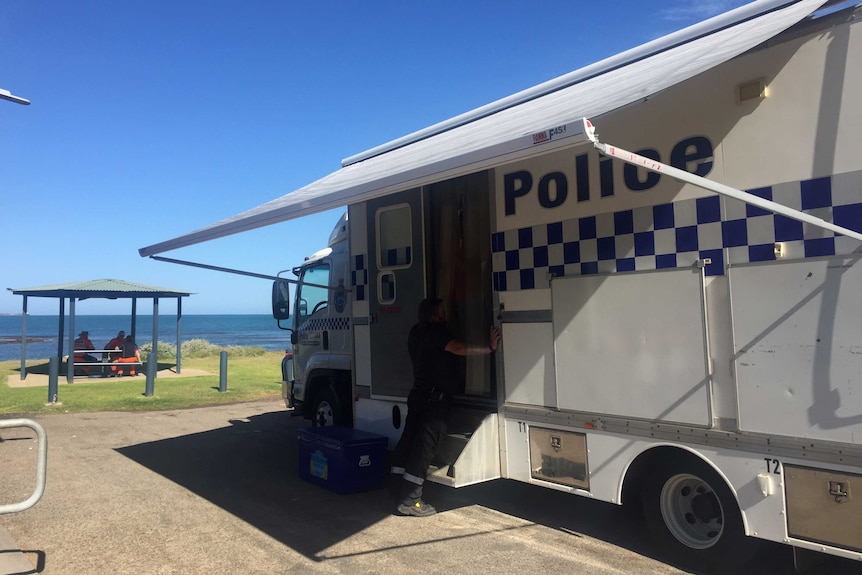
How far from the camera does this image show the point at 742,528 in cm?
357

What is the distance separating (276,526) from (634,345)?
2890mm

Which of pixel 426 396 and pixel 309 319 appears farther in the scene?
pixel 309 319

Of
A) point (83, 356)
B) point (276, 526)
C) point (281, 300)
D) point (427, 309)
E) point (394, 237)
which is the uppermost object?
point (394, 237)


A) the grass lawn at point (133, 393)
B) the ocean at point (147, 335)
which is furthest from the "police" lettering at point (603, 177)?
the grass lawn at point (133, 393)

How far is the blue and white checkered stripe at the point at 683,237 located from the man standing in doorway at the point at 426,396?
680mm

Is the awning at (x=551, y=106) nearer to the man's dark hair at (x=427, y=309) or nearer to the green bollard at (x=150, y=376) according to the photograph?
the man's dark hair at (x=427, y=309)

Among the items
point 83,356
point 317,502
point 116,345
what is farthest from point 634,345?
point 83,356

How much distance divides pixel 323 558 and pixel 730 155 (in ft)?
11.3

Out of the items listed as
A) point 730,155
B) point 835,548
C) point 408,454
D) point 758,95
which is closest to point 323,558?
point 408,454

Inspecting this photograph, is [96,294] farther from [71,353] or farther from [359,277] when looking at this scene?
[359,277]

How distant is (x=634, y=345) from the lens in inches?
155

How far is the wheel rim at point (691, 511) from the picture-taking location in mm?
3775

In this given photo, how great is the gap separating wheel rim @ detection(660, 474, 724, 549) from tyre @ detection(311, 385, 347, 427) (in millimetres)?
3674

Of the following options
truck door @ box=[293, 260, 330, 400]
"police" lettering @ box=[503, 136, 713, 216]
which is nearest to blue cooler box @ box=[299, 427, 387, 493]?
truck door @ box=[293, 260, 330, 400]
